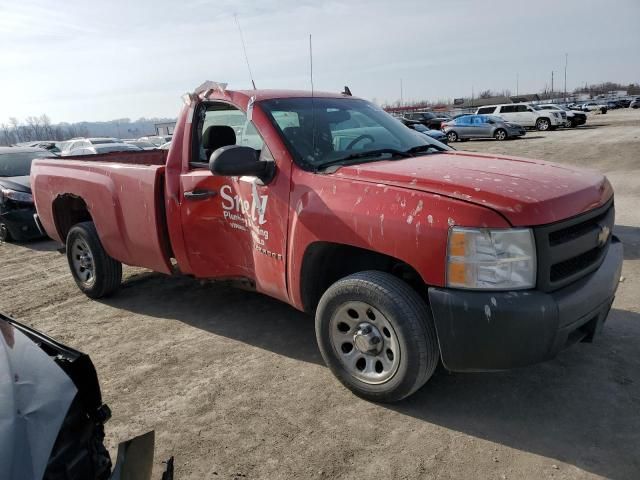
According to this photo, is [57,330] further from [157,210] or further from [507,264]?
[507,264]

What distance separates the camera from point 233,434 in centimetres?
292

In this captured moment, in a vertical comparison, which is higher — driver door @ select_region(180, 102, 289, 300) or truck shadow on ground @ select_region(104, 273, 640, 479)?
driver door @ select_region(180, 102, 289, 300)

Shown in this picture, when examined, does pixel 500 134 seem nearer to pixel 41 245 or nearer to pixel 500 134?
pixel 500 134

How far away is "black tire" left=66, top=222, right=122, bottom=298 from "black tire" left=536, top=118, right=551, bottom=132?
30.2 metres

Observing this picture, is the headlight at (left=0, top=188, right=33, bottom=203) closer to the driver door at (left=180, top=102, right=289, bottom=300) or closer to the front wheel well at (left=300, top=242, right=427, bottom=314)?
the driver door at (left=180, top=102, right=289, bottom=300)

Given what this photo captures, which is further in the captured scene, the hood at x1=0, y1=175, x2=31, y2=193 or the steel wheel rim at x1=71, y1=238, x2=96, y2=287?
the hood at x1=0, y1=175, x2=31, y2=193

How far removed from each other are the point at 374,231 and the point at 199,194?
5.43ft

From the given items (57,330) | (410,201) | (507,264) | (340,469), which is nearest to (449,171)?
(410,201)

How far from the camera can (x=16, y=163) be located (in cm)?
962

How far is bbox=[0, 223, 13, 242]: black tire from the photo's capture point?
8.64 metres

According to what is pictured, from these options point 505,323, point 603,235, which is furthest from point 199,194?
point 603,235

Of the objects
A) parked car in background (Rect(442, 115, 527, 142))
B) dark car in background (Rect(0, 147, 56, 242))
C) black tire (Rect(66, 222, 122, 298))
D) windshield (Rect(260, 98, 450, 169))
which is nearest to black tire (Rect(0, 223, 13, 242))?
dark car in background (Rect(0, 147, 56, 242))

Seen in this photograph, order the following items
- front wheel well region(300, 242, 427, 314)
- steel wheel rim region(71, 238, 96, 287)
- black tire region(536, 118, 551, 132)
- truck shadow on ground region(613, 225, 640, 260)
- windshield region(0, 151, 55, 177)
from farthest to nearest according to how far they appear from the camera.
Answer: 1. black tire region(536, 118, 551, 132)
2. windshield region(0, 151, 55, 177)
3. truck shadow on ground region(613, 225, 640, 260)
4. steel wheel rim region(71, 238, 96, 287)
5. front wheel well region(300, 242, 427, 314)

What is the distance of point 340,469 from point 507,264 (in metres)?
1.35
